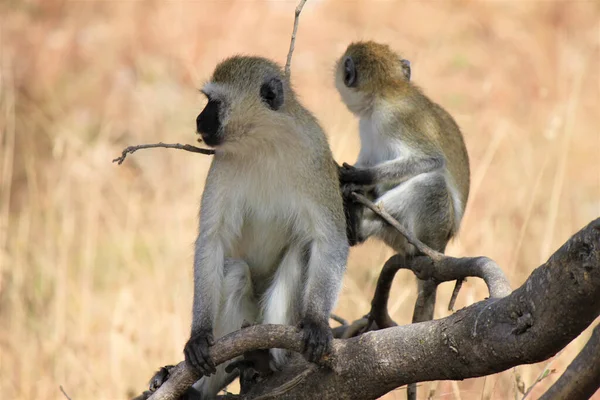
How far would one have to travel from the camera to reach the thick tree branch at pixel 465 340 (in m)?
2.53

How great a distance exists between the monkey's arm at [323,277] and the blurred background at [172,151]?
3.20 ft

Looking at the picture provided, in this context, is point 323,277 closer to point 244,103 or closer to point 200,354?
point 200,354

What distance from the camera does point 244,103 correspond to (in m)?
4.24

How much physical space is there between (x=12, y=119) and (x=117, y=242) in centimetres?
165

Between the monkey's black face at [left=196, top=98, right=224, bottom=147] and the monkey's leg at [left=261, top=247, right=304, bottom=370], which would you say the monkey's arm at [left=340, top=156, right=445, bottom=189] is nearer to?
the monkey's leg at [left=261, top=247, right=304, bottom=370]

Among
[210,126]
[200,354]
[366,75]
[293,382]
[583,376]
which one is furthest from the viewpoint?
[366,75]

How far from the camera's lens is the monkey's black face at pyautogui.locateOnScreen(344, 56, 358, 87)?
5754 millimetres

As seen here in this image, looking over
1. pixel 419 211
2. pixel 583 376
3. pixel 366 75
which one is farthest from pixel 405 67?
pixel 583 376

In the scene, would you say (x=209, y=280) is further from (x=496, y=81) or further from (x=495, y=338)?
(x=496, y=81)

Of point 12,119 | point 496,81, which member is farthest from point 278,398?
point 496,81

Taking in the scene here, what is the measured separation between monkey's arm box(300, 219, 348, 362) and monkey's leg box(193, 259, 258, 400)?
14.3 inches

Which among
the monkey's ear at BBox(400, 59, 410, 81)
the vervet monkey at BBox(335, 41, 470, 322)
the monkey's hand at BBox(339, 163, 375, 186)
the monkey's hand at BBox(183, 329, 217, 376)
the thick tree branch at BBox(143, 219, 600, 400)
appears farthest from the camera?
the monkey's ear at BBox(400, 59, 410, 81)

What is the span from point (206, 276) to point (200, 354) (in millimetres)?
449

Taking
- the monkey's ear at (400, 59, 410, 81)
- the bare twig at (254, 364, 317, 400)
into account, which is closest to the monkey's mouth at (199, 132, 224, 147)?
the bare twig at (254, 364, 317, 400)
